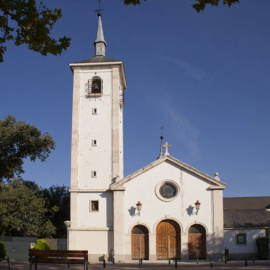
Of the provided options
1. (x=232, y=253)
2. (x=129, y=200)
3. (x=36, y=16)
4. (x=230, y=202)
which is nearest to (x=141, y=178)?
(x=129, y=200)

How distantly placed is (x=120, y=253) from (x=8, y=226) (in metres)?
23.6

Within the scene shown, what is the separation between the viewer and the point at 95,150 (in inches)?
1404

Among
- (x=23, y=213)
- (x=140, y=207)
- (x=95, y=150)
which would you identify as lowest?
(x=23, y=213)

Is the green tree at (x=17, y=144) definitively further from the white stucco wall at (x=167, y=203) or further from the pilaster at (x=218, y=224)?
the pilaster at (x=218, y=224)

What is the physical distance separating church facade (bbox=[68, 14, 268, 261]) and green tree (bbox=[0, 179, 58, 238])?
15.6 metres

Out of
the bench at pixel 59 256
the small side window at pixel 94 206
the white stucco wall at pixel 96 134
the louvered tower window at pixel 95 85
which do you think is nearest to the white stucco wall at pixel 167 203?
the small side window at pixel 94 206

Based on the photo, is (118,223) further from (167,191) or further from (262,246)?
(262,246)

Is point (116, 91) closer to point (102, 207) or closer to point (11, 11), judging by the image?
point (102, 207)

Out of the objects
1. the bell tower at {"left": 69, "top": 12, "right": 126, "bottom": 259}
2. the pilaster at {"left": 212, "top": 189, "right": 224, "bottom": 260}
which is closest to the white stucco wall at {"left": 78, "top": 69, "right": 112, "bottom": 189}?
the bell tower at {"left": 69, "top": 12, "right": 126, "bottom": 259}

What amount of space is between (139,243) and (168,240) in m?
2.39

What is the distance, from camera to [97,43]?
137ft

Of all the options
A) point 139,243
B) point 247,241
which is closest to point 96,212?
point 139,243

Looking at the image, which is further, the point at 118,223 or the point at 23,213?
the point at 23,213

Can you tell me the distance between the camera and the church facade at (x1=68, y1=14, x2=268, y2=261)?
1292 inches
